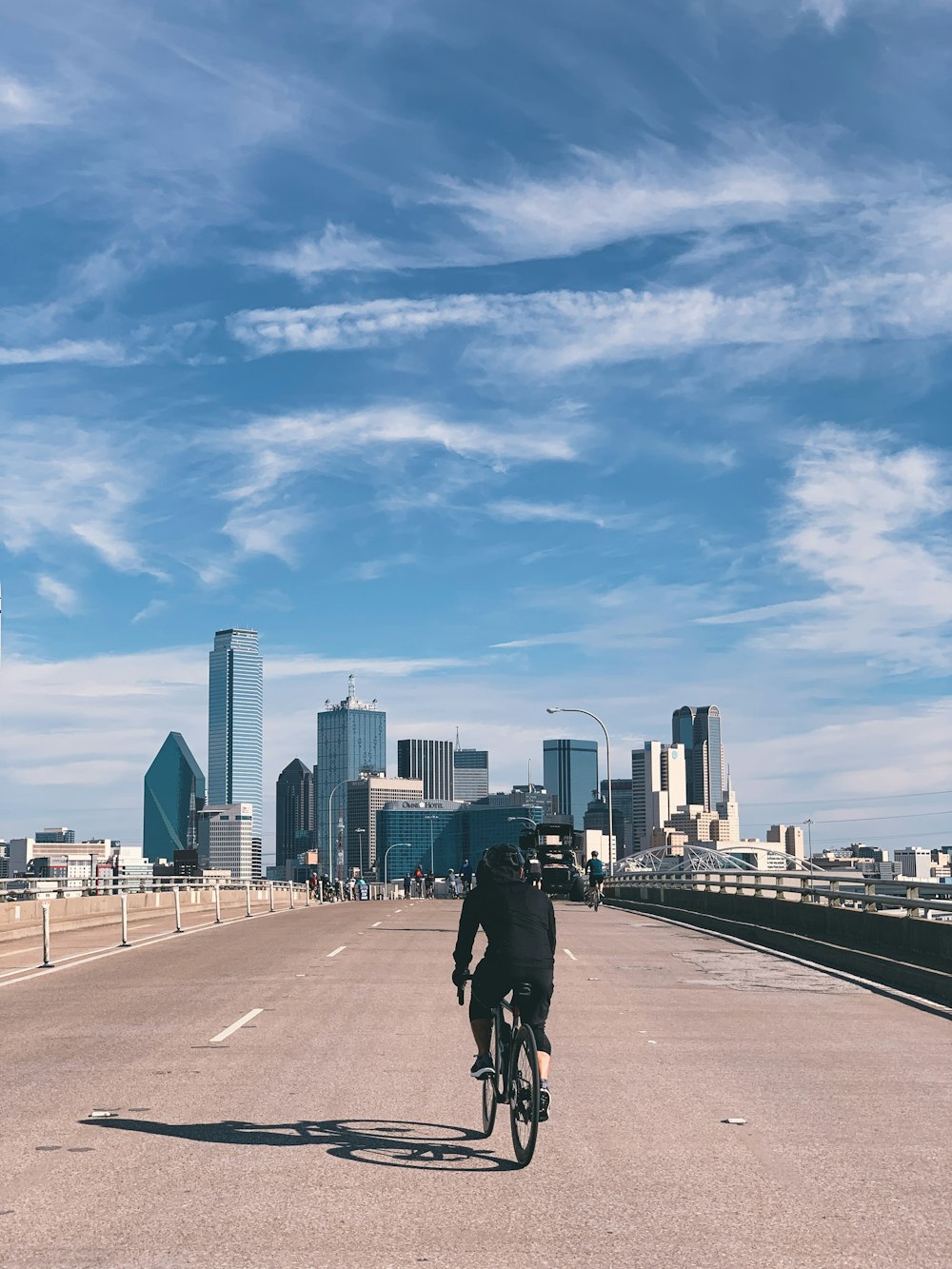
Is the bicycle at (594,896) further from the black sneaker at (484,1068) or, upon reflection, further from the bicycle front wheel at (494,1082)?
the black sneaker at (484,1068)

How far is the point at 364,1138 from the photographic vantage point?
8.42 m

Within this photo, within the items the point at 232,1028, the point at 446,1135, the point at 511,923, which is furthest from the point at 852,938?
the point at 511,923

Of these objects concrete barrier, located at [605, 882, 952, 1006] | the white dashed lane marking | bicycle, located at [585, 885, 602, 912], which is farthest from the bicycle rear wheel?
bicycle, located at [585, 885, 602, 912]

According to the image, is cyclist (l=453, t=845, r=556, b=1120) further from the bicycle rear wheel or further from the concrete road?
the concrete road

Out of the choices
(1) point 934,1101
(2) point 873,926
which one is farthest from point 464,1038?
(2) point 873,926

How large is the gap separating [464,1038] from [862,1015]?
16.0 feet

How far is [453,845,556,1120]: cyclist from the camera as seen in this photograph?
27.1 feet

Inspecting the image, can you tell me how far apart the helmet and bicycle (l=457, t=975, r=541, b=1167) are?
0.70 meters

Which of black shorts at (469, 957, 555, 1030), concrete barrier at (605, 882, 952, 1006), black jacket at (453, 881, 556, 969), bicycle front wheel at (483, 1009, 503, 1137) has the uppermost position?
black jacket at (453, 881, 556, 969)

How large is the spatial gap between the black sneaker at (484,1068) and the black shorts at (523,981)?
31 centimetres

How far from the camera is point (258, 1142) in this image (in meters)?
8.33

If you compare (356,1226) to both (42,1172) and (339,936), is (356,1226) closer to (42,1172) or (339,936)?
(42,1172)

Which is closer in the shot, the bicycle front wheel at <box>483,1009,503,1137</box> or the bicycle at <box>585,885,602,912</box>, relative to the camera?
the bicycle front wheel at <box>483,1009,503,1137</box>

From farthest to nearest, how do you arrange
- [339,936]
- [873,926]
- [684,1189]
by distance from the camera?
[339,936], [873,926], [684,1189]
